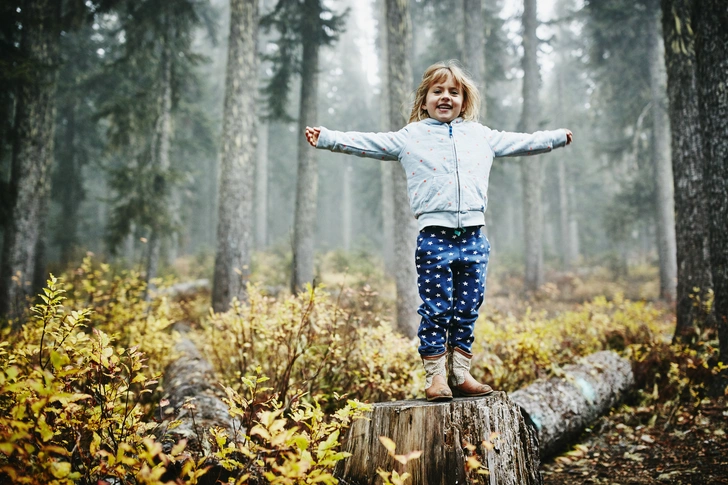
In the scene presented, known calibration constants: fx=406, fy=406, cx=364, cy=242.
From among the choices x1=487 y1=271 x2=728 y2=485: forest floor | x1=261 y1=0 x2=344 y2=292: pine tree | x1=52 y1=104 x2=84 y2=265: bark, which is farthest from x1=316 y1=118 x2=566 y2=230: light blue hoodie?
x1=52 y1=104 x2=84 y2=265: bark

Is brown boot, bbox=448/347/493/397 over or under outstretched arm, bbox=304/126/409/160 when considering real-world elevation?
under

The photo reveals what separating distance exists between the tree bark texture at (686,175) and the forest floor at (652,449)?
5.02 feet

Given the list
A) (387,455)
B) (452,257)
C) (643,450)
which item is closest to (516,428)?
(387,455)

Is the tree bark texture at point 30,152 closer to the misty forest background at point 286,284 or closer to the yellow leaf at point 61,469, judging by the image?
the misty forest background at point 286,284

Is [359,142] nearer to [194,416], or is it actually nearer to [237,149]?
[194,416]

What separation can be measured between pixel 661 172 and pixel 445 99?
14.0 meters

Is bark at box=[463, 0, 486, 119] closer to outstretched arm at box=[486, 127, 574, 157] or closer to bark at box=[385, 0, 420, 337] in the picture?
bark at box=[385, 0, 420, 337]

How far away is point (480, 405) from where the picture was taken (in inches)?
85.4

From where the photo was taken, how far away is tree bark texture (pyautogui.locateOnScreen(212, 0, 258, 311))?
749 centimetres

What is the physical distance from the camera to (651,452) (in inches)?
133

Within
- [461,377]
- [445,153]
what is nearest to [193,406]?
[461,377]

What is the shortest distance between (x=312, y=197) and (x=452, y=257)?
29.2 ft

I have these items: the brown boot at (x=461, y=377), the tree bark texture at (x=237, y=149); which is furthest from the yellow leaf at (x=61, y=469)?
the tree bark texture at (x=237, y=149)

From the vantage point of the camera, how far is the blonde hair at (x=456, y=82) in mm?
2654
